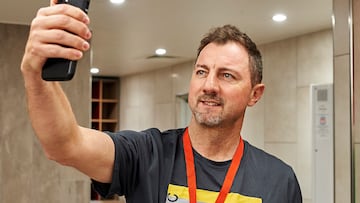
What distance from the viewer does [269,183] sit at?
131 centimetres

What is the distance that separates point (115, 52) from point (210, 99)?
508 cm

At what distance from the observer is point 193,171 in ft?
4.16

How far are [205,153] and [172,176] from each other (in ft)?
0.35

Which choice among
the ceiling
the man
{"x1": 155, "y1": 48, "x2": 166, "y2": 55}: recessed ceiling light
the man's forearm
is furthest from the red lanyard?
{"x1": 155, "y1": 48, "x2": 166, "y2": 55}: recessed ceiling light

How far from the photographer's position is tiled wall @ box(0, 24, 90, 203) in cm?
441

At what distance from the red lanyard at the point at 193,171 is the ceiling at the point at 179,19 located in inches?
100

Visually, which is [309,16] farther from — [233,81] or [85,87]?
[233,81]

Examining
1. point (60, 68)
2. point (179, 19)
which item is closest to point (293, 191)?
point (60, 68)

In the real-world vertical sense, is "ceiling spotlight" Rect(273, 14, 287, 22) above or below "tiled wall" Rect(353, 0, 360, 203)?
above

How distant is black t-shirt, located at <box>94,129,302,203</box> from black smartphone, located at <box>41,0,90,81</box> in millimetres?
511

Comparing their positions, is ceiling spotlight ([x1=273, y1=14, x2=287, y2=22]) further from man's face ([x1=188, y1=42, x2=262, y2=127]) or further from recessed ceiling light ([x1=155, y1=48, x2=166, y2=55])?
man's face ([x1=188, y1=42, x2=262, y2=127])

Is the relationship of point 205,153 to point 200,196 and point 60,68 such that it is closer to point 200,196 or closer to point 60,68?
point 200,196

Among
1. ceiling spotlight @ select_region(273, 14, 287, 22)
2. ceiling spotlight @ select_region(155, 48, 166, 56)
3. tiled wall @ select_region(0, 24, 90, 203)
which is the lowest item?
tiled wall @ select_region(0, 24, 90, 203)

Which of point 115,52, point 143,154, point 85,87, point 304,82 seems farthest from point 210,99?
point 115,52
